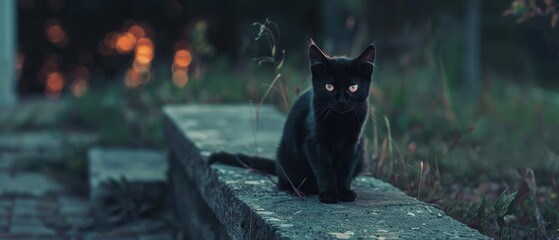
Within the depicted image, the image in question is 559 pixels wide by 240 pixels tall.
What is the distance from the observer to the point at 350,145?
3191 millimetres

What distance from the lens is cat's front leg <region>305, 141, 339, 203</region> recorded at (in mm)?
3092

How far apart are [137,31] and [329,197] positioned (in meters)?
7.84

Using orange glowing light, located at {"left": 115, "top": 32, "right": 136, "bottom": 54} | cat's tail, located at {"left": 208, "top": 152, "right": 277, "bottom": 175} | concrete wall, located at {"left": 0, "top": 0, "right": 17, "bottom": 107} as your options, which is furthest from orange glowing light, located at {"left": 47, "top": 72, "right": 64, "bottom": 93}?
cat's tail, located at {"left": 208, "top": 152, "right": 277, "bottom": 175}

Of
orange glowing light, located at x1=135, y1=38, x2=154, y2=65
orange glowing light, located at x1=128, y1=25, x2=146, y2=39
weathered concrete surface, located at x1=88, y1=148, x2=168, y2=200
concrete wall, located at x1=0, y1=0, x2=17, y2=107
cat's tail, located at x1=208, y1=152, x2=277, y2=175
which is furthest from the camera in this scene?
orange glowing light, located at x1=128, y1=25, x2=146, y2=39

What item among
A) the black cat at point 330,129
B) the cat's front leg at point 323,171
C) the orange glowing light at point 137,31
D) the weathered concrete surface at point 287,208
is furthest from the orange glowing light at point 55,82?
the cat's front leg at point 323,171

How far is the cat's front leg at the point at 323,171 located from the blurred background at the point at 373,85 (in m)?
0.39

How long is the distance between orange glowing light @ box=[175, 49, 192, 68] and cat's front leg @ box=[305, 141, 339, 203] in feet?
15.1

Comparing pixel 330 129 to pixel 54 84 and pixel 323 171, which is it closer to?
pixel 323 171

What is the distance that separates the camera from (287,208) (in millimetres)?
2945

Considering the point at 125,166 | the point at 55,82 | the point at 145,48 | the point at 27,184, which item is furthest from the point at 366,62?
the point at 55,82

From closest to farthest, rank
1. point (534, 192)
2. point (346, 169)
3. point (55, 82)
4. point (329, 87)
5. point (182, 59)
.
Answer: point (329, 87) → point (346, 169) → point (534, 192) → point (182, 59) → point (55, 82)

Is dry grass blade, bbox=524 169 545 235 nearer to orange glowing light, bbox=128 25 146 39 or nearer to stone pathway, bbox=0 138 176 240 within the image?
stone pathway, bbox=0 138 176 240

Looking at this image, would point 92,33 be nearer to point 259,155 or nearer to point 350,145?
point 259,155

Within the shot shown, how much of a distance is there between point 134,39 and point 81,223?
242 inches
